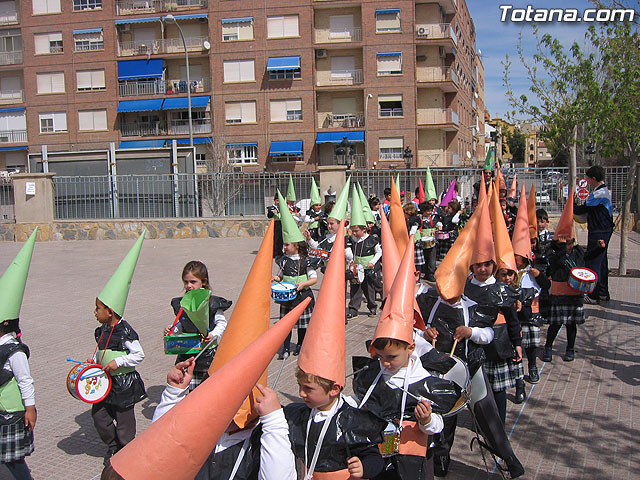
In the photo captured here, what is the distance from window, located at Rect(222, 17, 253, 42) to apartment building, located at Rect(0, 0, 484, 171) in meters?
0.07

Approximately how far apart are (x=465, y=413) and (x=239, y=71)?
1519 inches

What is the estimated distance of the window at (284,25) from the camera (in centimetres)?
4041

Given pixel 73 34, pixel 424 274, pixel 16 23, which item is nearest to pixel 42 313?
pixel 424 274

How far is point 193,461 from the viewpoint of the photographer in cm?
199

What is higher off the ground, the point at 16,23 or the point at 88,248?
the point at 16,23

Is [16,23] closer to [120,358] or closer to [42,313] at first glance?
[42,313]

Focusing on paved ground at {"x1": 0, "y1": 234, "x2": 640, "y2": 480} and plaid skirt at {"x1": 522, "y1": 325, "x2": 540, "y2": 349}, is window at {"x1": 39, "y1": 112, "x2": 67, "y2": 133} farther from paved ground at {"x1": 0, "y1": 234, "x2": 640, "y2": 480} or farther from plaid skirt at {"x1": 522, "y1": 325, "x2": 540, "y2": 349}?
plaid skirt at {"x1": 522, "y1": 325, "x2": 540, "y2": 349}

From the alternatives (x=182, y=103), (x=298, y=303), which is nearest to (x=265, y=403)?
(x=298, y=303)

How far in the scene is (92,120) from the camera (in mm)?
43219

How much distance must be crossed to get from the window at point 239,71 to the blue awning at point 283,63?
4.62 ft

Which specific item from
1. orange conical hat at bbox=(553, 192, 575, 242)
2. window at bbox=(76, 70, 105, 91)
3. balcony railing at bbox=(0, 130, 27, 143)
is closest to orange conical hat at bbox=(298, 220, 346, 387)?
orange conical hat at bbox=(553, 192, 575, 242)

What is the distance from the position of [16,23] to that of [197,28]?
1359 cm

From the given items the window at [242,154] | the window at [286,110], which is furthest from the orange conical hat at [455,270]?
the window at [242,154]

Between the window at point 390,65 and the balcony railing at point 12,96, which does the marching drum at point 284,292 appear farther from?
the balcony railing at point 12,96
